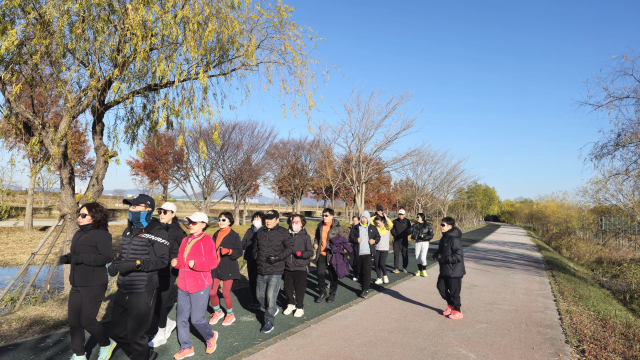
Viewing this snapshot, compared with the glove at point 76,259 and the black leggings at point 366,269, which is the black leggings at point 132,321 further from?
the black leggings at point 366,269

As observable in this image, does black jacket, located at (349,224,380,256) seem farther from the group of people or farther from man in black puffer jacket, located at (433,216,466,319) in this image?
the group of people

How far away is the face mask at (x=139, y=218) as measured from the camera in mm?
3736

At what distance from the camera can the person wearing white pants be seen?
31.6 ft

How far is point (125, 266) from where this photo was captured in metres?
3.44

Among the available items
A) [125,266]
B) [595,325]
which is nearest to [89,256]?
[125,266]

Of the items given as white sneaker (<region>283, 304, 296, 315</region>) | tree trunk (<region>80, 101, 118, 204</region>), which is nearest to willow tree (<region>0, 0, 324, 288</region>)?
tree trunk (<region>80, 101, 118, 204</region>)

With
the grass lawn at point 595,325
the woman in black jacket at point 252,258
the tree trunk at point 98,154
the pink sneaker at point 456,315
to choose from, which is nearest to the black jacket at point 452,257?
the pink sneaker at point 456,315

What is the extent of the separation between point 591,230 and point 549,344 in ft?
73.7

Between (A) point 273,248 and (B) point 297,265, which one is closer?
(A) point 273,248

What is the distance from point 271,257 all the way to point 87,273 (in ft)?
7.60

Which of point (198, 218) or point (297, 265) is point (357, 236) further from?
point (198, 218)

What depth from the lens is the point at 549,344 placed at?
194 inches

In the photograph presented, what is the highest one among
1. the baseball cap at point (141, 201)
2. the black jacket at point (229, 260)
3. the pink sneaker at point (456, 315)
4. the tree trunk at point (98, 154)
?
the tree trunk at point (98, 154)

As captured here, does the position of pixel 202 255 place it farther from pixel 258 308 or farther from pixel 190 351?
pixel 258 308
